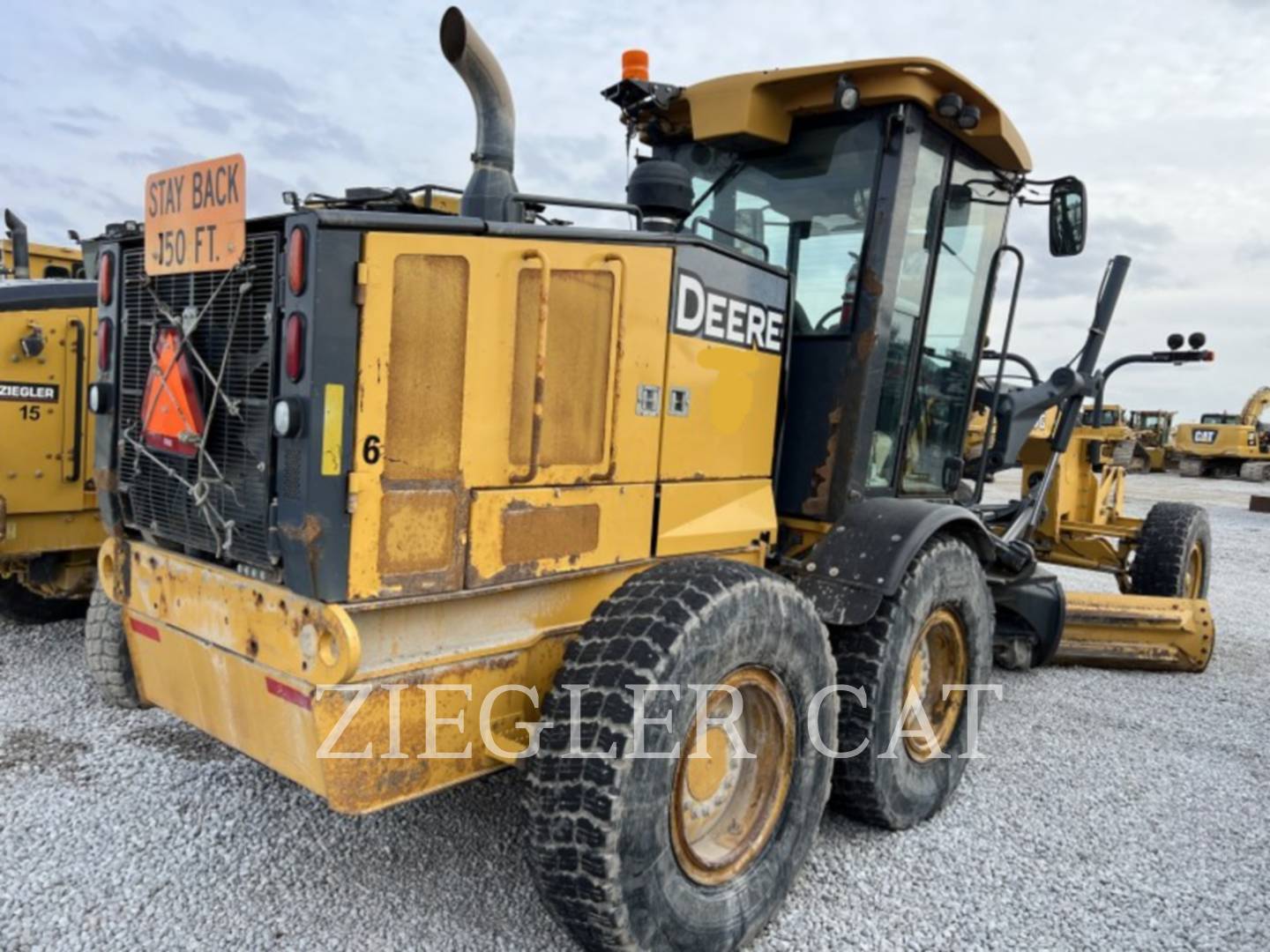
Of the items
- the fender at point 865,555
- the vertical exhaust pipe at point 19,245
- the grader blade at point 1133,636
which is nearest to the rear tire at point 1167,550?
the grader blade at point 1133,636

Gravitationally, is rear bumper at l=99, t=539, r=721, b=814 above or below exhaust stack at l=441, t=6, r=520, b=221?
below

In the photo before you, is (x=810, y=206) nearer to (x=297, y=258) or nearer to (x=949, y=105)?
(x=949, y=105)

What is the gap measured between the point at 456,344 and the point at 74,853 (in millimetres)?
2163

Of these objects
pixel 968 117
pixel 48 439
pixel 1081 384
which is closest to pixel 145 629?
pixel 48 439

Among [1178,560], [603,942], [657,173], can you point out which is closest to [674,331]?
[657,173]

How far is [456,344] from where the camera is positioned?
234 centimetres

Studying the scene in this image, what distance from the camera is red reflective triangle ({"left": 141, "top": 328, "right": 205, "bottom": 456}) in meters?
2.61

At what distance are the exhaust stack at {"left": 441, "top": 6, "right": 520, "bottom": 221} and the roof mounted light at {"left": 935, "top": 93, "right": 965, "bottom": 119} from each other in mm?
1693

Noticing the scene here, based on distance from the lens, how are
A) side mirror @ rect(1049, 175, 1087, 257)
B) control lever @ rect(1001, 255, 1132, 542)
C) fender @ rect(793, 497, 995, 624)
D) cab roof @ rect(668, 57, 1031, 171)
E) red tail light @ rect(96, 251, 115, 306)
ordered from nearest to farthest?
red tail light @ rect(96, 251, 115, 306) → fender @ rect(793, 497, 995, 624) → cab roof @ rect(668, 57, 1031, 171) → side mirror @ rect(1049, 175, 1087, 257) → control lever @ rect(1001, 255, 1132, 542)

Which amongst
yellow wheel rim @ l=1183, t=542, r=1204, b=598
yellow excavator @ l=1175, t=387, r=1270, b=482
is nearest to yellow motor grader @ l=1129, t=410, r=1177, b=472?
yellow excavator @ l=1175, t=387, r=1270, b=482

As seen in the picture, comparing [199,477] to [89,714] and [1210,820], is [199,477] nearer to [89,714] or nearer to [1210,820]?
[89,714]

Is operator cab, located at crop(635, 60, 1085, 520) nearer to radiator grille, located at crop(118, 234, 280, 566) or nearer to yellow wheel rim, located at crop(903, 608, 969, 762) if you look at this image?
yellow wheel rim, located at crop(903, 608, 969, 762)

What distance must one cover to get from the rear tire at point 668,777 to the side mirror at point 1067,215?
7.99 feet

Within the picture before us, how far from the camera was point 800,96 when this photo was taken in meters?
3.52
